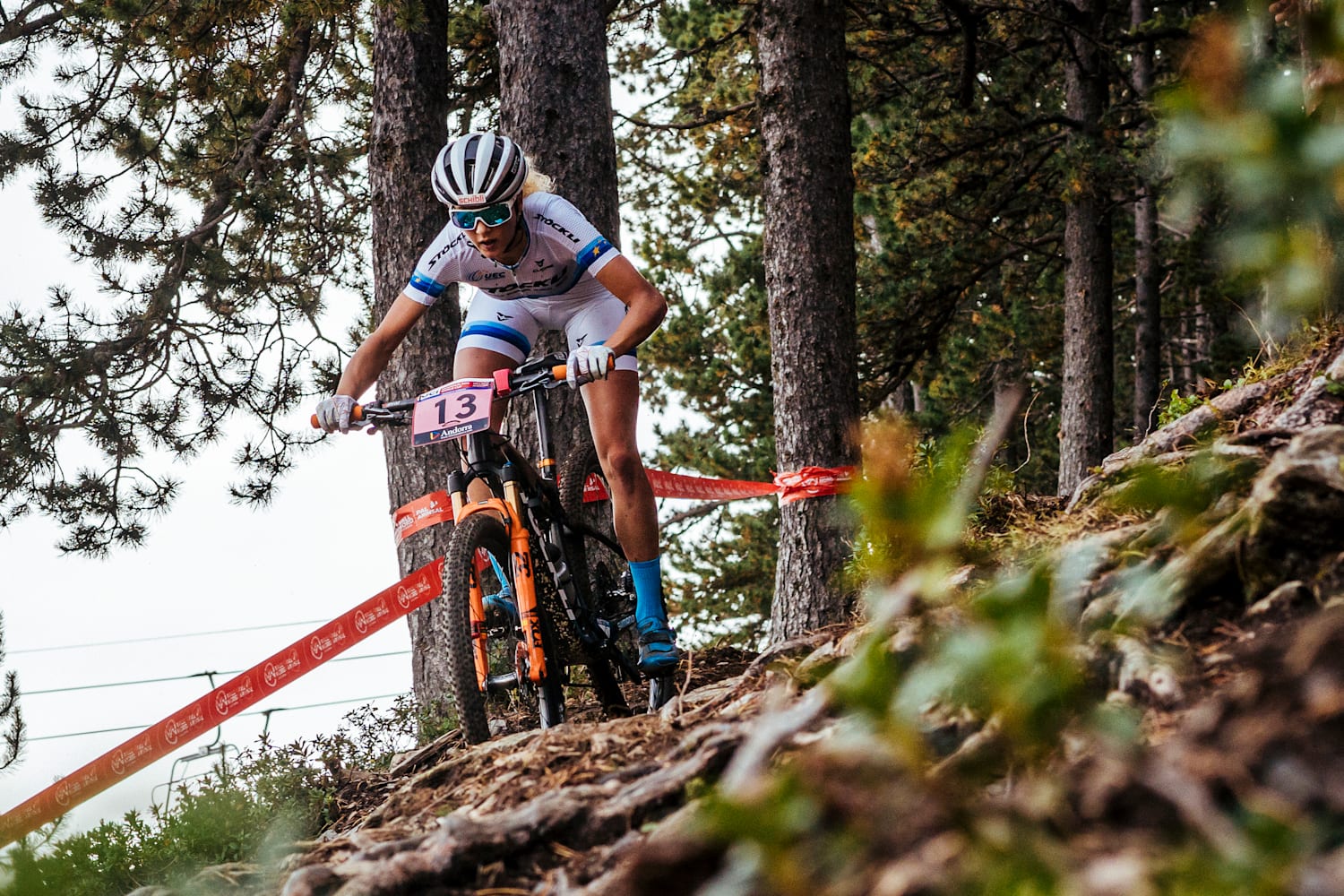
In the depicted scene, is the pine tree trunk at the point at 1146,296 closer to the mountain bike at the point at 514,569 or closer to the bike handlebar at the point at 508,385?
the mountain bike at the point at 514,569

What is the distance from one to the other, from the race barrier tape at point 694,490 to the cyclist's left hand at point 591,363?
4.78 feet

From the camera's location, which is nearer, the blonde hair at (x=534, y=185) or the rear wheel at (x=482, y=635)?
the rear wheel at (x=482, y=635)

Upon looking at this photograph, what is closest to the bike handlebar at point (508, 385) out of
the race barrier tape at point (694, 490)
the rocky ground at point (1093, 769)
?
the race barrier tape at point (694, 490)

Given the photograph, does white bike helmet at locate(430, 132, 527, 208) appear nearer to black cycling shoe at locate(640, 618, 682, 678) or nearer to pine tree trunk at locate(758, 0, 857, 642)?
black cycling shoe at locate(640, 618, 682, 678)

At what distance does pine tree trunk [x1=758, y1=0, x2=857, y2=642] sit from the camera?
19.8ft

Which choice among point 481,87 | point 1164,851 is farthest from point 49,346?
point 1164,851

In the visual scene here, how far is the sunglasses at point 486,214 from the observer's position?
459 cm

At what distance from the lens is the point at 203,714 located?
17.9 ft

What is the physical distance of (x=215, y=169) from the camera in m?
11.0

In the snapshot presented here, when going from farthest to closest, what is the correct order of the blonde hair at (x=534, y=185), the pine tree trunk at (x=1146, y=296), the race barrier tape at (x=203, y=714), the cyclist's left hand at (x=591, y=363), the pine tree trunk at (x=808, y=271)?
1. the pine tree trunk at (x=1146, y=296)
2. the pine tree trunk at (x=808, y=271)
3. the race barrier tape at (x=203, y=714)
4. the blonde hair at (x=534, y=185)
5. the cyclist's left hand at (x=591, y=363)

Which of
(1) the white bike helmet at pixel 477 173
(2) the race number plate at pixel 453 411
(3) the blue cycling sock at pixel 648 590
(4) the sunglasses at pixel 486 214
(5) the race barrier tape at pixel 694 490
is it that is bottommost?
(3) the blue cycling sock at pixel 648 590

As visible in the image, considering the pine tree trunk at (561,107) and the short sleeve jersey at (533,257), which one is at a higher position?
the pine tree trunk at (561,107)

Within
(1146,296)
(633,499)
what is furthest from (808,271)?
(1146,296)

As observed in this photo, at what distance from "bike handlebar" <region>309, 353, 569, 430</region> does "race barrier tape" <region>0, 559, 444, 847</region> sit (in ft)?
2.57
